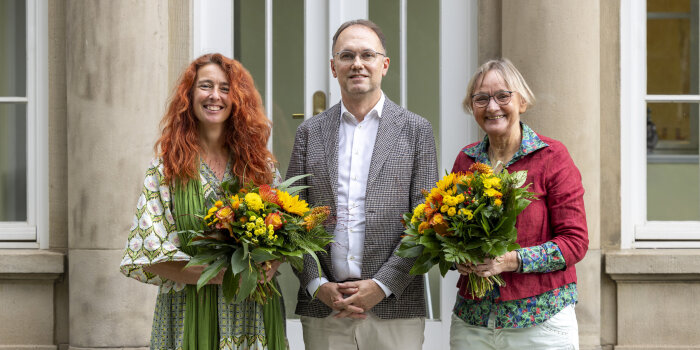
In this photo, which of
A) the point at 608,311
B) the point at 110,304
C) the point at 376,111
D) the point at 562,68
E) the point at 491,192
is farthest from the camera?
the point at 608,311

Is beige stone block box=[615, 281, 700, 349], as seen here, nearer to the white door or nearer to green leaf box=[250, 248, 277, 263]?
the white door

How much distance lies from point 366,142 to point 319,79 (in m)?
1.91

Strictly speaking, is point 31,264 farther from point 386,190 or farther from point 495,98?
point 495,98

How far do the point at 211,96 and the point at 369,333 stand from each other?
3.40ft

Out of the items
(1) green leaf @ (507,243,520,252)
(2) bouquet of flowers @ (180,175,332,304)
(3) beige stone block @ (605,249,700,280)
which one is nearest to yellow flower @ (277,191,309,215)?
(2) bouquet of flowers @ (180,175,332,304)

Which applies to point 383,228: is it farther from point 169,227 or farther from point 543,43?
point 543,43

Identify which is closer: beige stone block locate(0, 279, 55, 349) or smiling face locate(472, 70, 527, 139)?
smiling face locate(472, 70, 527, 139)

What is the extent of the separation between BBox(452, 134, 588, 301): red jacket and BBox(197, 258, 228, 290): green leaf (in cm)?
95

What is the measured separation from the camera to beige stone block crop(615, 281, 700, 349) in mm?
4734

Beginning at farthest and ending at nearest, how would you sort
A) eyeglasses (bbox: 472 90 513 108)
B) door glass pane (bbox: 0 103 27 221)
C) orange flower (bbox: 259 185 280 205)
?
door glass pane (bbox: 0 103 27 221)
eyeglasses (bbox: 472 90 513 108)
orange flower (bbox: 259 185 280 205)

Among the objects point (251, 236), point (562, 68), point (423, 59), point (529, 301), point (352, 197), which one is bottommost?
point (529, 301)

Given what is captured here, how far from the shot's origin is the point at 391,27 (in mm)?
4992

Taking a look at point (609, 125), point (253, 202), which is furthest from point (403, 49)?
point (253, 202)

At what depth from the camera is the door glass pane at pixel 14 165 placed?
507 centimetres
